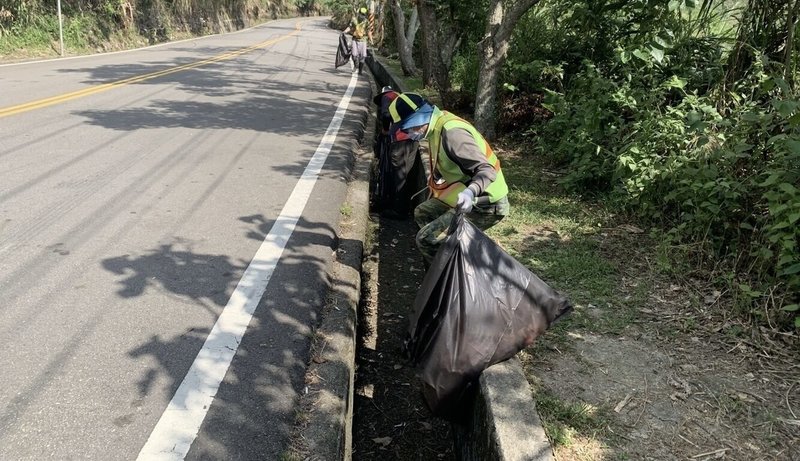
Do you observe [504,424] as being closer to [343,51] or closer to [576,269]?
[576,269]

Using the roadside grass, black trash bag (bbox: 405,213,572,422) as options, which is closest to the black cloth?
the roadside grass

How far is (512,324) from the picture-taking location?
2957 mm

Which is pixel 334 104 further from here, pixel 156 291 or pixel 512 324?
pixel 512 324

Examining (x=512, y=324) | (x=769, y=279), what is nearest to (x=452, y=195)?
(x=512, y=324)

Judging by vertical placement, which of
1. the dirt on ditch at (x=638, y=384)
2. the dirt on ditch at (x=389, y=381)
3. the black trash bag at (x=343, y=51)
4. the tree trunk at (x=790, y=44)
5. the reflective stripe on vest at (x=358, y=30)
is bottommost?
the dirt on ditch at (x=389, y=381)

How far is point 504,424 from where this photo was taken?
100 inches

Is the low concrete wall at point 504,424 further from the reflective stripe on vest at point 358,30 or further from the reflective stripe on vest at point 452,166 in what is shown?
the reflective stripe on vest at point 358,30

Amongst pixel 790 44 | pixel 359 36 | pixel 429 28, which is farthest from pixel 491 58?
pixel 359 36

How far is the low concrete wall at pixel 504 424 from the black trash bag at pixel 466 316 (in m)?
0.09

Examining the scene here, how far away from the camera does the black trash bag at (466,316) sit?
282cm

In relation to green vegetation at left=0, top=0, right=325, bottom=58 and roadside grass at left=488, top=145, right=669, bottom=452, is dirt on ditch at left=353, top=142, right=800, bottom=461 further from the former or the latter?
green vegetation at left=0, top=0, right=325, bottom=58

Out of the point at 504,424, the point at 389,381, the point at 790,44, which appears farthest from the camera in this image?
the point at 790,44

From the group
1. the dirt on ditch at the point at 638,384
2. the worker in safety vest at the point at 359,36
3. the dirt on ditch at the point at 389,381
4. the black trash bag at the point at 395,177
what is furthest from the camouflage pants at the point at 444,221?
the worker in safety vest at the point at 359,36

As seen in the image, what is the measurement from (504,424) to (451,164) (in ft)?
5.78
